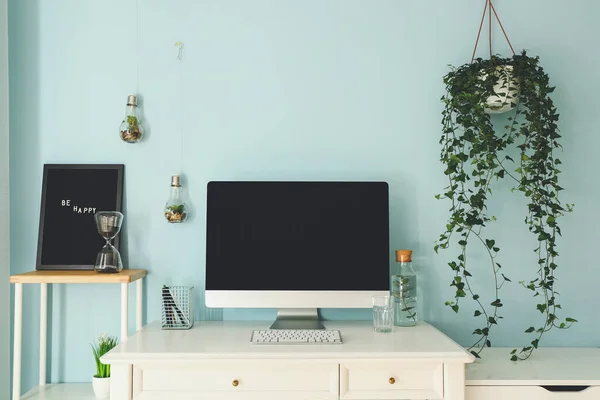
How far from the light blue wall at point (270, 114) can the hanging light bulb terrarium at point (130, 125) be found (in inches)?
2.3

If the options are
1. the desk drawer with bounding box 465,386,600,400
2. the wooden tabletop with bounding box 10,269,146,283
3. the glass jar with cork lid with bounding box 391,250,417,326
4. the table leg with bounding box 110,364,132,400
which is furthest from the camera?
the glass jar with cork lid with bounding box 391,250,417,326

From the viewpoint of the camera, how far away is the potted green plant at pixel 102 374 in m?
2.12

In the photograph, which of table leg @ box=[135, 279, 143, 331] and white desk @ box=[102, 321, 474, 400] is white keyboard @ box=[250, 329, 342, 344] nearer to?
white desk @ box=[102, 321, 474, 400]

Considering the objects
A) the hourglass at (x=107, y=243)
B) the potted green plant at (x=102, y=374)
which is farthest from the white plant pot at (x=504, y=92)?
the potted green plant at (x=102, y=374)

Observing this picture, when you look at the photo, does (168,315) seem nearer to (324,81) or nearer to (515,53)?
(324,81)

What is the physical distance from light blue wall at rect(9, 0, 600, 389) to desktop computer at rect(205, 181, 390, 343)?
0.62 feet

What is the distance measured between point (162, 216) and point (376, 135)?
1.00 meters

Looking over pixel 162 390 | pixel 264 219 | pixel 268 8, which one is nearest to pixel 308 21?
pixel 268 8

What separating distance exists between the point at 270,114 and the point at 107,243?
34.1 inches

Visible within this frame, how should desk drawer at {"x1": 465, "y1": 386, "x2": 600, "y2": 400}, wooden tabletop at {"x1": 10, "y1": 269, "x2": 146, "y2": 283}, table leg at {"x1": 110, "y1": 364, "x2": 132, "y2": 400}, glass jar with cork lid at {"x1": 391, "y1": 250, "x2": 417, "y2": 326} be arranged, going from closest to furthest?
table leg at {"x1": 110, "y1": 364, "x2": 132, "y2": 400}, desk drawer at {"x1": 465, "y1": 386, "x2": 600, "y2": 400}, wooden tabletop at {"x1": 10, "y1": 269, "x2": 146, "y2": 283}, glass jar with cork lid at {"x1": 391, "y1": 250, "x2": 417, "y2": 326}

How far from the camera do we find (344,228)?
85.7 inches

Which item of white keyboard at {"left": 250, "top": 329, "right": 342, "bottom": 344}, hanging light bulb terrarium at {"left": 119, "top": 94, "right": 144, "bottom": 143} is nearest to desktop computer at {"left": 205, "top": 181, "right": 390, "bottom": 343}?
white keyboard at {"left": 250, "top": 329, "right": 342, "bottom": 344}

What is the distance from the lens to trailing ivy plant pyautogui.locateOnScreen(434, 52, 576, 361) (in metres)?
→ 2.13

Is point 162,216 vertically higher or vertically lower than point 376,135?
lower
